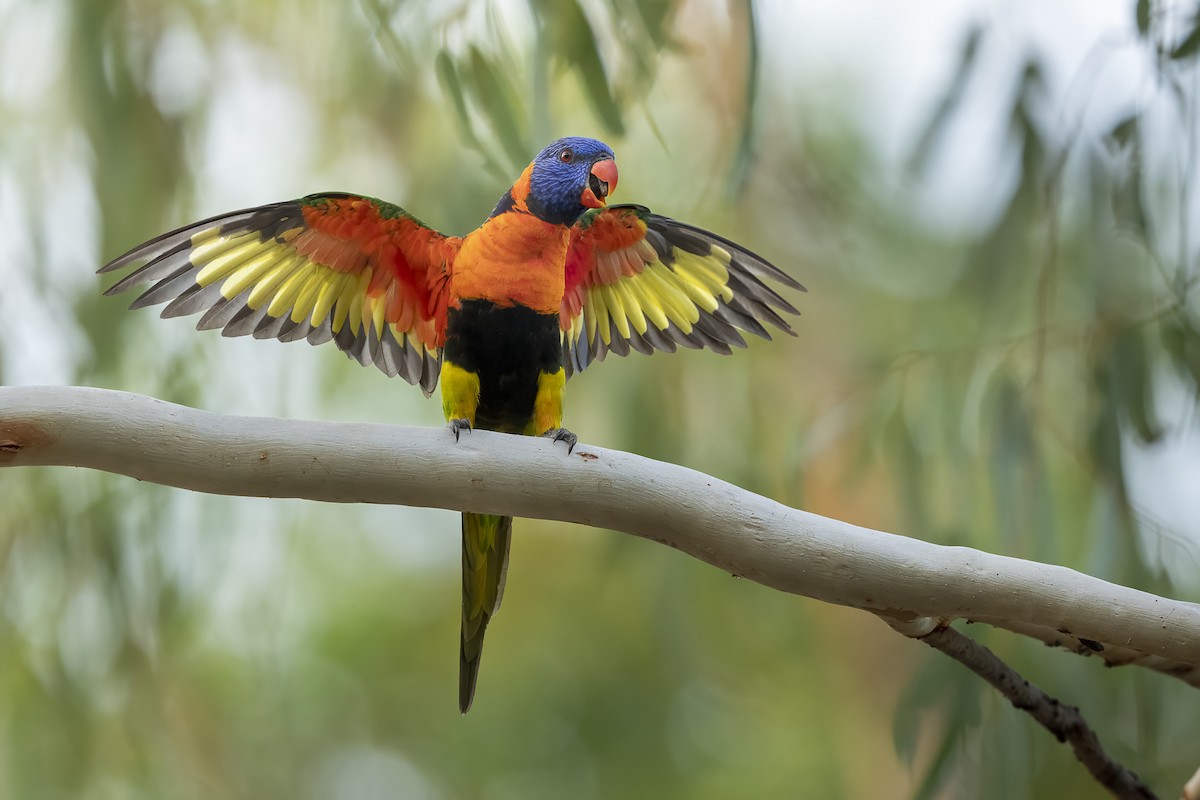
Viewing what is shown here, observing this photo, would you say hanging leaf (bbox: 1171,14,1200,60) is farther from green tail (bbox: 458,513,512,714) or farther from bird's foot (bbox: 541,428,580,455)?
green tail (bbox: 458,513,512,714)

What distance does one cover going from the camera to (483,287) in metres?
1.63

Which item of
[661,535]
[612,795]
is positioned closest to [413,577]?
[612,795]

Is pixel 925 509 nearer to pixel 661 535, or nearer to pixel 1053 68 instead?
pixel 1053 68

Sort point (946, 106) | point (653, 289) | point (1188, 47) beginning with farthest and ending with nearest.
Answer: point (946, 106), point (1188, 47), point (653, 289)

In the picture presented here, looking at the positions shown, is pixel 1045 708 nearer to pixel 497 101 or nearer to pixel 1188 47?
pixel 1188 47

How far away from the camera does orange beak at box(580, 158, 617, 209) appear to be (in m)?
1.63

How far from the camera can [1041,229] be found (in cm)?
215

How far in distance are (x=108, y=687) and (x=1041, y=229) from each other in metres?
2.13

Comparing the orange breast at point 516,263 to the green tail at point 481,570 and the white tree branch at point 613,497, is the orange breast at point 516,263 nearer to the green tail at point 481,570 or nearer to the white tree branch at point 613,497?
the green tail at point 481,570

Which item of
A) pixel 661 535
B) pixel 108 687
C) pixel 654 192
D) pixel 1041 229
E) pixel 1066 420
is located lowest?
pixel 108 687

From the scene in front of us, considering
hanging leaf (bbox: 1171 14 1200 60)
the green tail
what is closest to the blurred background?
hanging leaf (bbox: 1171 14 1200 60)

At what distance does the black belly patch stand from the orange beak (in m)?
0.18

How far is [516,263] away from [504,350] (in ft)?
0.43

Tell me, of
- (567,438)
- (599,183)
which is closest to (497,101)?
(599,183)
